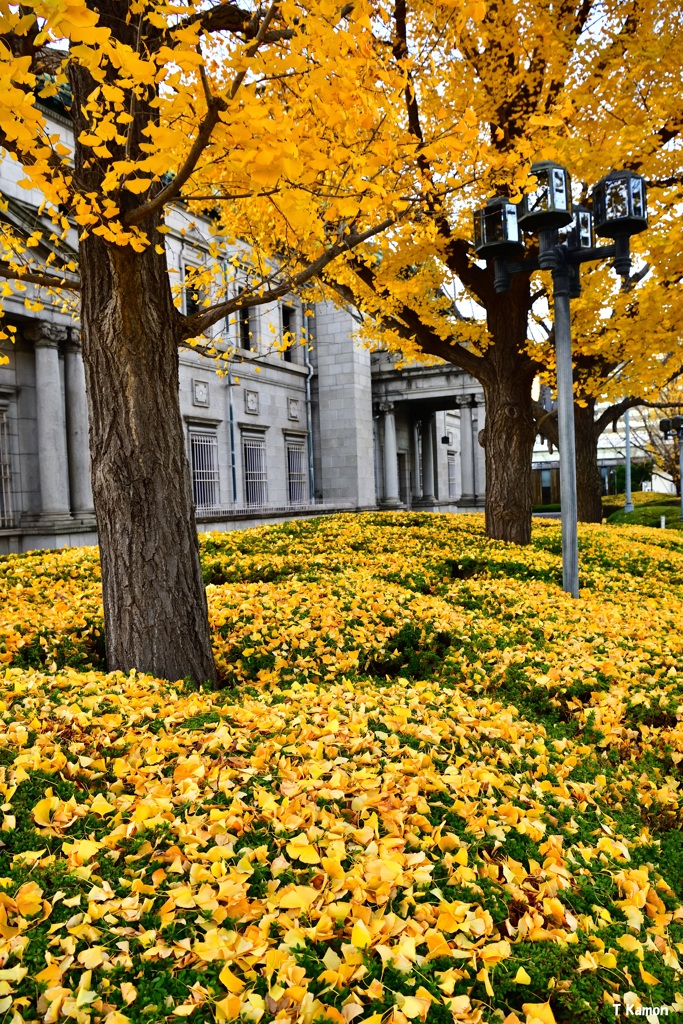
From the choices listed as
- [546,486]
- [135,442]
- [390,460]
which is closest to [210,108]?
[135,442]

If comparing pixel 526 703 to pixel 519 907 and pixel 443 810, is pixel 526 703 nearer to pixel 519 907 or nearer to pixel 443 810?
pixel 443 810

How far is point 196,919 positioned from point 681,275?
9.44 metres

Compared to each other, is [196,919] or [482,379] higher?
[482,379]

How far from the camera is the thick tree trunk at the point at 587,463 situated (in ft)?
48.7

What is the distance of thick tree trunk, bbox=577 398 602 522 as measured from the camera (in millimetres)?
14852

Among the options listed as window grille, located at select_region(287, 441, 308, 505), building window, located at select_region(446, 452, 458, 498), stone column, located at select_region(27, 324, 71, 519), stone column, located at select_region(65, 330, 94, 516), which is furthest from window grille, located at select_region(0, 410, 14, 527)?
building window, located at select_region(446, 452, 458, 498)

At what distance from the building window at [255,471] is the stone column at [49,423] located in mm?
8485

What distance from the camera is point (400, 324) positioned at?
11.0 m

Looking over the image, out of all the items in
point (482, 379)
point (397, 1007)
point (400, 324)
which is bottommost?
point (397, 1007)

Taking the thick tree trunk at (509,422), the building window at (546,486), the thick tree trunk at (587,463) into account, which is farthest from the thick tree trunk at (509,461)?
the building window at (546,486)

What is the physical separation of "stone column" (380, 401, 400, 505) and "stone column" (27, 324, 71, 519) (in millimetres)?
15778

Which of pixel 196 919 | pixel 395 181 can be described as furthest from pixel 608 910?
pixel 395 181

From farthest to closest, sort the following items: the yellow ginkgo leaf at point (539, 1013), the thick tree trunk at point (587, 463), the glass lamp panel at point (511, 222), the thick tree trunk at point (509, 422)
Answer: the thick tree trunk at point (587, 463)
the thick tree trunk at point (509, 422)
the glass lamp panel at point (511, 222)
the yellow ginkgo leaf at point (539, 1013)

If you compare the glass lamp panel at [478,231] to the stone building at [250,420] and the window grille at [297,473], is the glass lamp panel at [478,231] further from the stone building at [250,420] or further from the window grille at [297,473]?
the window grille at [297,473]
